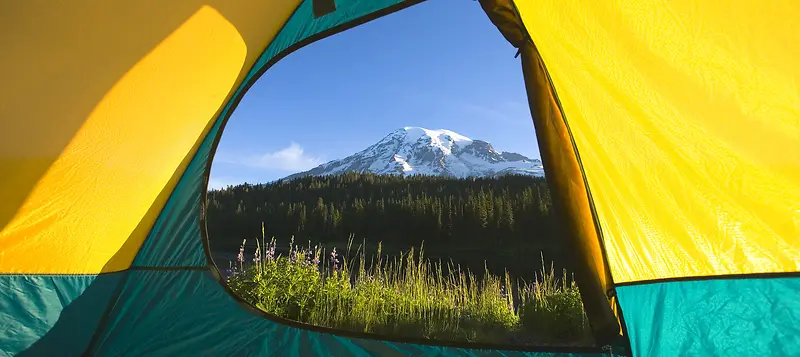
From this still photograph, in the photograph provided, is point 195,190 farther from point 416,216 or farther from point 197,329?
point 416,216

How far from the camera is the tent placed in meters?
1.35

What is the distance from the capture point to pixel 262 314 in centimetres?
214

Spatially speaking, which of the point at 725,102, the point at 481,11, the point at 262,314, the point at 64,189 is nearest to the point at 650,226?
the point at 725,102

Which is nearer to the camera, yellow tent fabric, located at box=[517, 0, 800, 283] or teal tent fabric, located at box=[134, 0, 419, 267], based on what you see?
yellow tent fabric, located at box=[517, 0, 800, 283]

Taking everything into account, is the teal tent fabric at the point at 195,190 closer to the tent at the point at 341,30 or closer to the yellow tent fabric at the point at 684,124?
the tent at the point at 341,30

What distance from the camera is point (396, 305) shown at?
399 cm

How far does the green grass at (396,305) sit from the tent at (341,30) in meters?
1.23

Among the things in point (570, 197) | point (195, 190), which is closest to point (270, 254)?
point (195, 190)

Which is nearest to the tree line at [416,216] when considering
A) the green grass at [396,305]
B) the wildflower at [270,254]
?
the green grass at [396,305]

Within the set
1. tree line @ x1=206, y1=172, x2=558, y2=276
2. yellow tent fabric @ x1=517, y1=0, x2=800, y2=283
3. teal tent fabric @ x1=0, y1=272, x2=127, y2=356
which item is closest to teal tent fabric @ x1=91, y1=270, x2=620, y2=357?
teal tent fabric @ x1=0, y1=272, x2=127, y2=356

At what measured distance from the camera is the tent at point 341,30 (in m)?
1.35

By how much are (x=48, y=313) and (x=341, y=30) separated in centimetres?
196

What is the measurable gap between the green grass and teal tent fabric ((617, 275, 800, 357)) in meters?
1.88

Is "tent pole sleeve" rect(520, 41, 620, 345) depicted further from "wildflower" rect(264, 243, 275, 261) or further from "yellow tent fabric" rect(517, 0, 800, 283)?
"wildflower" rect(264, 243, 275, 261)
